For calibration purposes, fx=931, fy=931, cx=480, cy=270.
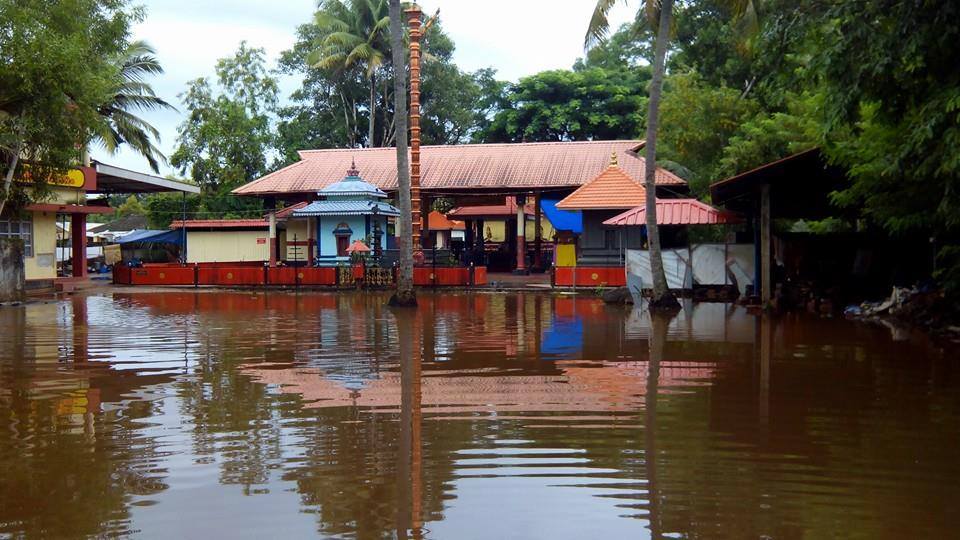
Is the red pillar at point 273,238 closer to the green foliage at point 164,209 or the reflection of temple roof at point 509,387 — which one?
the green foliage at point 164,209

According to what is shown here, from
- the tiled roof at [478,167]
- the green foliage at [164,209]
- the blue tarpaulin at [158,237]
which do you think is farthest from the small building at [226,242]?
the green foliage at [164,209]

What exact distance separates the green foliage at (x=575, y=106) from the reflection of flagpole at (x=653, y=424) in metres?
30.6

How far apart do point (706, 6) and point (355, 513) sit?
103 ft

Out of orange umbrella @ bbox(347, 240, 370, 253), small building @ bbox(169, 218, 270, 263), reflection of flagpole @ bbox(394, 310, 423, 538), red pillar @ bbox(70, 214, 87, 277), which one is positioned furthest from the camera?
small building @ bbox(169, 218, 270, 263)

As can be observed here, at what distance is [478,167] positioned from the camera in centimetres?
3612

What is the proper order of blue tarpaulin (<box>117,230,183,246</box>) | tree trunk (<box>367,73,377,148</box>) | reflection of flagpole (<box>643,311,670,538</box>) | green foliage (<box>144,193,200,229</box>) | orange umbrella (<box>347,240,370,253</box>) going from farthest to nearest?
green foliage (<box>144,193,200,229</box>)
tree trunk (<box>367,73,377,148</box>)
blue tarpaulin (<box>117,230,183,246</box>)
orange umbrella (<box>347,240,370,253</box>)
reflection of flagpole (<box>643,311,670,538</box>)

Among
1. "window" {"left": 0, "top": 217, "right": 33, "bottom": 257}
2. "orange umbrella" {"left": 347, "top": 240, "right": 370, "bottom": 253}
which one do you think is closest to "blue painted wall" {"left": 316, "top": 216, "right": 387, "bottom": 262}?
"orange umbrella" {"left": 347, "top": 240, "right": 370, "bottom": 253}

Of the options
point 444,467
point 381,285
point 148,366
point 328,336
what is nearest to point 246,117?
point 381,285

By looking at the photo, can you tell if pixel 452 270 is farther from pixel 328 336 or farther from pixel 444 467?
pixel 444 467

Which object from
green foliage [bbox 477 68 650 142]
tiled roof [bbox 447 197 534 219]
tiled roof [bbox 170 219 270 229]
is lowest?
tiled roof [bbox 170 219 270 229]

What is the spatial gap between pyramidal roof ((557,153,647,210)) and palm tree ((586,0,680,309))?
7.70 meters

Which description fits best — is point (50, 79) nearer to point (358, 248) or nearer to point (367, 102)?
point (358, 248)

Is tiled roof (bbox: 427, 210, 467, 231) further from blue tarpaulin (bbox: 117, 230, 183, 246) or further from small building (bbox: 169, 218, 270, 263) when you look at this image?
blue tarpaulin (bbox: 117, 230, 183, 246)

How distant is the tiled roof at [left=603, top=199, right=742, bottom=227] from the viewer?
25.9 m
